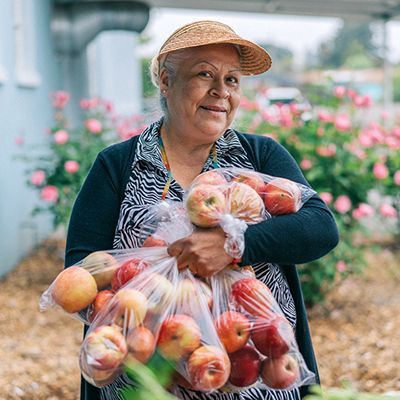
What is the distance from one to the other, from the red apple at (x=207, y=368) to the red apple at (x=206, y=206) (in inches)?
13.1

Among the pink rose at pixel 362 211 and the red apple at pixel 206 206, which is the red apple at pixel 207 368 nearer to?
the red apple at pixel 206 206

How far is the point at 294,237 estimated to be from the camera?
2002 millimetres

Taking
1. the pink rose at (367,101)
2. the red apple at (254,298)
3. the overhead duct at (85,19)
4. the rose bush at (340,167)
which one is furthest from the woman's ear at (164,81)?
the overhead duct at (85,19)

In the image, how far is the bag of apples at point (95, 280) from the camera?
1.88 m

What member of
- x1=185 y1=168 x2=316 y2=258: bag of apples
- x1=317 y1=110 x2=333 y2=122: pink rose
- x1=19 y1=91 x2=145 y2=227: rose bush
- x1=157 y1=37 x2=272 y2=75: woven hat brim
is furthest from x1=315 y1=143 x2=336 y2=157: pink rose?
x1=185 y1=168 x2=316 y2=258: bag of apples

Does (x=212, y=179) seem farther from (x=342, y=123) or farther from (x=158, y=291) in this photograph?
(x=342, y=123)

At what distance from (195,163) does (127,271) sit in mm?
523

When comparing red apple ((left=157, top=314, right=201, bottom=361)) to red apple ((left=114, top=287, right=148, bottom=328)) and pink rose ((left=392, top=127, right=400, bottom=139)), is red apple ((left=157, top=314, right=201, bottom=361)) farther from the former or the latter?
pink rose ((left=392, top=127, right=400, bottom=139))

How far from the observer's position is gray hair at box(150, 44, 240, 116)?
2.23 meters

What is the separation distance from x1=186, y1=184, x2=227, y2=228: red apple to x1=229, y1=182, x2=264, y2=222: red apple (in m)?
0.03

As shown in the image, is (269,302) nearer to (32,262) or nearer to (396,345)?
(396,345)

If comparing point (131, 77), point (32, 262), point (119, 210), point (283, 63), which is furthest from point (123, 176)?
point (283, 63)

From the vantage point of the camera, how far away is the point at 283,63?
193 ft

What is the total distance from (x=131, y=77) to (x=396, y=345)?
8.00 metres
